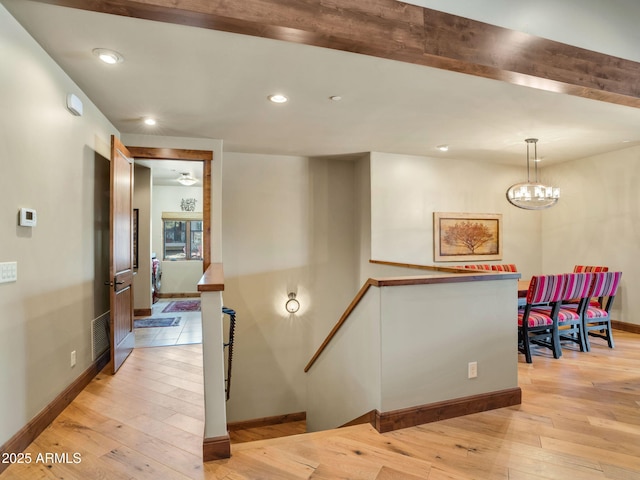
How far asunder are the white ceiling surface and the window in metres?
3.99

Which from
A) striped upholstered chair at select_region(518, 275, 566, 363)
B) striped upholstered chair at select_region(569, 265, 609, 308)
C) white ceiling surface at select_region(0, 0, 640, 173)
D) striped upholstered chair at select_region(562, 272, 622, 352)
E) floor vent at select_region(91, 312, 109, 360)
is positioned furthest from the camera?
striped upholstered chair at select_region(569, 265, 609, 308)

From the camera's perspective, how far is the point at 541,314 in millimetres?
4176

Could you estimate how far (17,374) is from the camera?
2090 mm

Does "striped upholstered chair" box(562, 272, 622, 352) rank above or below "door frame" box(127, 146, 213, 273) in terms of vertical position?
below

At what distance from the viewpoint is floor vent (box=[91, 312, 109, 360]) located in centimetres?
328

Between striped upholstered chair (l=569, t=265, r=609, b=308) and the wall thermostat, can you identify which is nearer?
the wall thermostat

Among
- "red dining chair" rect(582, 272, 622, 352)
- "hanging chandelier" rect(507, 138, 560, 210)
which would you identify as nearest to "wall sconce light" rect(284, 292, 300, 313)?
"hanging chandelier" rect(507, 138, 560, 210)

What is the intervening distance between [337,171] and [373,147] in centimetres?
98

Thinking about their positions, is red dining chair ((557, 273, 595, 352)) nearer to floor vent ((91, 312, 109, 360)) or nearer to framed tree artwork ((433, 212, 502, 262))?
framed tree artwork ((433, 212, 502, 262))

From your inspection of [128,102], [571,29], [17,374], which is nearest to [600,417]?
[571,29]

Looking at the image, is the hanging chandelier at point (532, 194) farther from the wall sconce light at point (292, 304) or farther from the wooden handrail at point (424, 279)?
the wall sconce light at point (292, 304)

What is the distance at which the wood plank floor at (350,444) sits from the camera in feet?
6.40

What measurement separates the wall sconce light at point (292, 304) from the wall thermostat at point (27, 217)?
388cm

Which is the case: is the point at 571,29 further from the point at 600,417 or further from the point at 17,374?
the point at 17,374
